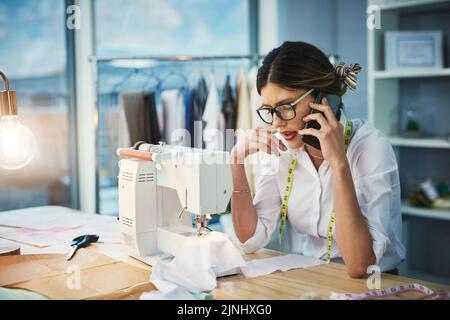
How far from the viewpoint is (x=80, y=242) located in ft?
5.81

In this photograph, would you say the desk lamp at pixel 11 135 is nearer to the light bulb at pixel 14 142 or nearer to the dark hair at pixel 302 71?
the light bulb at pixel 14 142

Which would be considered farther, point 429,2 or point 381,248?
point 429,2

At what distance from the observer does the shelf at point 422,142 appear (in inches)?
120

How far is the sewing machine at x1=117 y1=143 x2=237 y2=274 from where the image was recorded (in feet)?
4.70

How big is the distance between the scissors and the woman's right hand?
0.54 meters

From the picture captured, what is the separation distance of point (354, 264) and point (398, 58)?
6.76ft

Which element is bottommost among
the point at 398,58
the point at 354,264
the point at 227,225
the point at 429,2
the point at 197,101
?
the point at 227,225

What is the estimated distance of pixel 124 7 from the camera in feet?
12.1

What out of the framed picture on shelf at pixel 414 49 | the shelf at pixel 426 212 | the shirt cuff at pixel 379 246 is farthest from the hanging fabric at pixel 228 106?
the shirt cuff at pixel 379 246

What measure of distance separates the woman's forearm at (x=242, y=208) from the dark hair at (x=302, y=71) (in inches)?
12.3

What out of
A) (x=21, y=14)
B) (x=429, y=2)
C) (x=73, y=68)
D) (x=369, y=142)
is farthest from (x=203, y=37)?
(x=369, y=142)

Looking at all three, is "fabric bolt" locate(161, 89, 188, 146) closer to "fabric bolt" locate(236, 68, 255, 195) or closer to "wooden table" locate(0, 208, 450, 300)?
"fabric bolt" locate(236, 68, 255, 195)


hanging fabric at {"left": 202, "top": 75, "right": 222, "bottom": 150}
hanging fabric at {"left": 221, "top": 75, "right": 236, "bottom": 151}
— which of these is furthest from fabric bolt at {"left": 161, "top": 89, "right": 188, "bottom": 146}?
hanging fabric at {"left": 221, "top": 75, "right": 236, "bottom": 151}
